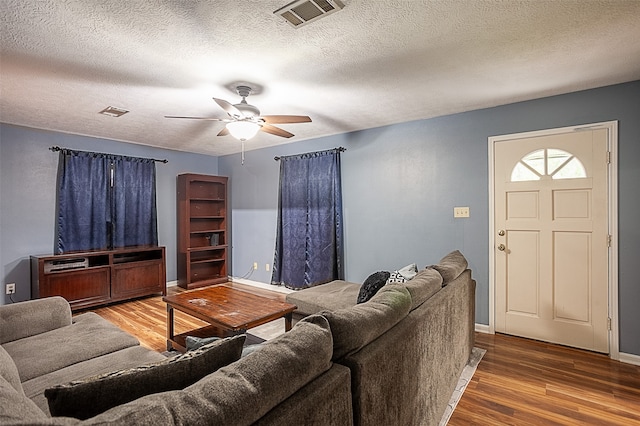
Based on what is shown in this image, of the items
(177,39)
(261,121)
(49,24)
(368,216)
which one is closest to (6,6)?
(49,24)

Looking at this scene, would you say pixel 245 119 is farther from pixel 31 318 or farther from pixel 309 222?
pixel 309 222

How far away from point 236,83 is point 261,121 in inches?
14.5

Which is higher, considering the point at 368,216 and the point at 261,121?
the point at 261,121

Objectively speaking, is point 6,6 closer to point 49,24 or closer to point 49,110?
point 49,24

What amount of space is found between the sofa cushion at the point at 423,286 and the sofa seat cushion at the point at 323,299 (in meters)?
0.97

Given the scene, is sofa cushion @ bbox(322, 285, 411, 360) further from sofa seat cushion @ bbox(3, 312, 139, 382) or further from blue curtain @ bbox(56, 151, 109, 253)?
blue curtain @ bbox(56, 151, 109, 253)

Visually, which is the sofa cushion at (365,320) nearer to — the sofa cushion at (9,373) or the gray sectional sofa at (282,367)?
the gray sectional sofa at (282,367)

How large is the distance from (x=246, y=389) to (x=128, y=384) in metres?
0.36

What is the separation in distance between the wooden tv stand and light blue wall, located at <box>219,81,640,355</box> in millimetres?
2691

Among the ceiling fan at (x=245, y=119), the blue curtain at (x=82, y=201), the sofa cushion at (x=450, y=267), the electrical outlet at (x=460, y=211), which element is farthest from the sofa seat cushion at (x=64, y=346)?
the electrical outlet at (x=460, y=211)

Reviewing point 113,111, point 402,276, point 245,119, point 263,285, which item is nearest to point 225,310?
point 402,276

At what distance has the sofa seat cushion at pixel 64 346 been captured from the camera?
70.7 inches

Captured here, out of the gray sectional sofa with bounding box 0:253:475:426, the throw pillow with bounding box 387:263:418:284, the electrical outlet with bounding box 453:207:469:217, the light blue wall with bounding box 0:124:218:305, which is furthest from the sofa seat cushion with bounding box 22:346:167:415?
the light blue wall with bounding box 0:124:218:305

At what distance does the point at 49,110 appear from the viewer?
3471mm
